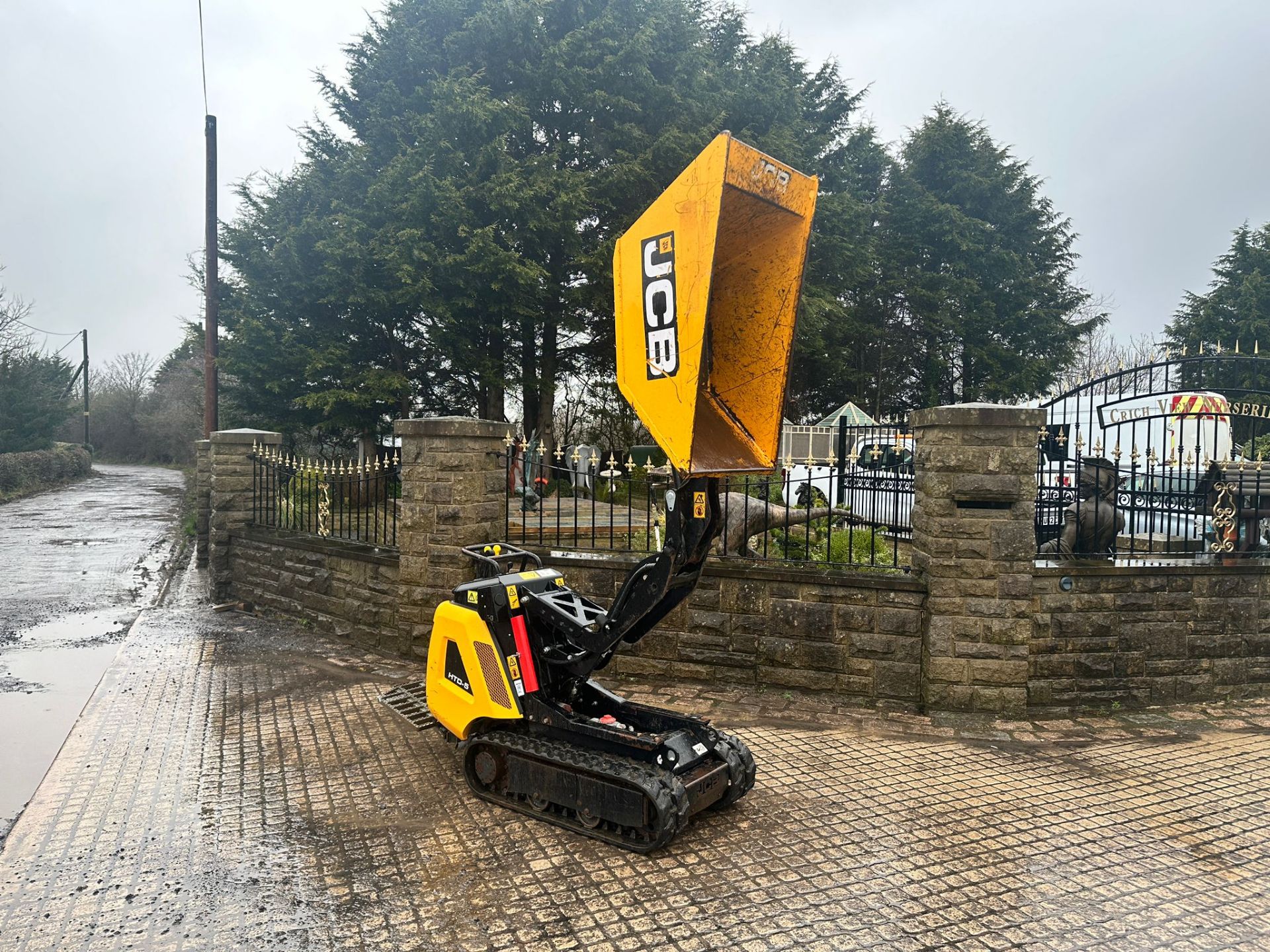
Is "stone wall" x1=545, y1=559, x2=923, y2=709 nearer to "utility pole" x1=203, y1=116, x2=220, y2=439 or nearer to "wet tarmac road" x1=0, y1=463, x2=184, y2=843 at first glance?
"wet tarmac road" x1=0, y1=463, x2=184, y2=843

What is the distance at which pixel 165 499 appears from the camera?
23.9m

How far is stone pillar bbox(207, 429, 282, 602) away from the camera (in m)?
9.52

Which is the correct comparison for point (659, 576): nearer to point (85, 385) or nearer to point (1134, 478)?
point (1134, 478)

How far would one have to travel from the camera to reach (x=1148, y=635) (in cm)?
572

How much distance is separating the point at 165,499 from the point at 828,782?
25212 mm

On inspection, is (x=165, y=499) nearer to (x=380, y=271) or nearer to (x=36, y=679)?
(x=380, y=271)

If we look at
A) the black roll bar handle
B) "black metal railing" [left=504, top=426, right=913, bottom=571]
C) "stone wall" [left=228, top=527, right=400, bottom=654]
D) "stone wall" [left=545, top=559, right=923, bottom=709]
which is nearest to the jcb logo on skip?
the black roll bar handle

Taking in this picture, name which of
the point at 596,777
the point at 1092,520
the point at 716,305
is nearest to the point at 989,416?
the point at 1092,520

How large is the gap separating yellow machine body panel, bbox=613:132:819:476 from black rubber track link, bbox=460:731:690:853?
4.58 feet

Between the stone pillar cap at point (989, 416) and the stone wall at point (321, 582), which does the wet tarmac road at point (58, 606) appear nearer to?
the stone wall at point (321, 582)

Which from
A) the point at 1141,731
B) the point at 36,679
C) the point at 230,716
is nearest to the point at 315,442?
the point at 36,679

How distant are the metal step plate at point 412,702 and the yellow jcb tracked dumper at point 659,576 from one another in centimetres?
87

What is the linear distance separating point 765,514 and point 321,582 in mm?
4601

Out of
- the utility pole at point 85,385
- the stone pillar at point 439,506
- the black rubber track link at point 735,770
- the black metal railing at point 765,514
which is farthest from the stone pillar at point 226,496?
the utility pole at point 85,385
